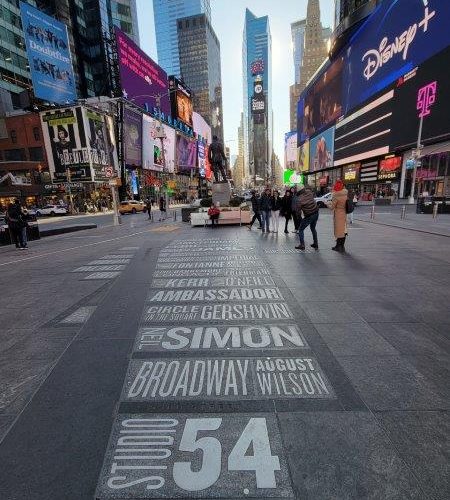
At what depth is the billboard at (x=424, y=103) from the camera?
2859 cm

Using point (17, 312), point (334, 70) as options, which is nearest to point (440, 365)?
point (17, 312)

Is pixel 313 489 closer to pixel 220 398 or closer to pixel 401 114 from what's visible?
pixel 220 398

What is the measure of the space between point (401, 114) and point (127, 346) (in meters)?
43.5

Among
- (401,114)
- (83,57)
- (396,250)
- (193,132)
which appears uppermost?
(83,57)

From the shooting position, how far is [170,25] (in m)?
190

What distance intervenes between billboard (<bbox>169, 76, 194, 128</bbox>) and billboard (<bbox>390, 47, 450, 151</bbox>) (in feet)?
204

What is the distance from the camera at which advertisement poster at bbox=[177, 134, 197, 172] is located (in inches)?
3190

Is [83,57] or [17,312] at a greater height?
[83,57]

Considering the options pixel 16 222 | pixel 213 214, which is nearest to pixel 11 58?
pixel 16 222

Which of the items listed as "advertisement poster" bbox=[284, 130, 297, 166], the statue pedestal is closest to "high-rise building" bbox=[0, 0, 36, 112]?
the statue pedestal

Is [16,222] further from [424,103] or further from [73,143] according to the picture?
[73,143]

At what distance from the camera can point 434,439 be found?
204 centimetres

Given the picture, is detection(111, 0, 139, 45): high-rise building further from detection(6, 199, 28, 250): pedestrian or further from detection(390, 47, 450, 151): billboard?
detection(6, 199, 28, 250): pedestrian

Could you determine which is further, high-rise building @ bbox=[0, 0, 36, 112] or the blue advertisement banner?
high-rise building @ bbox=[0, 0, 36, 112]
